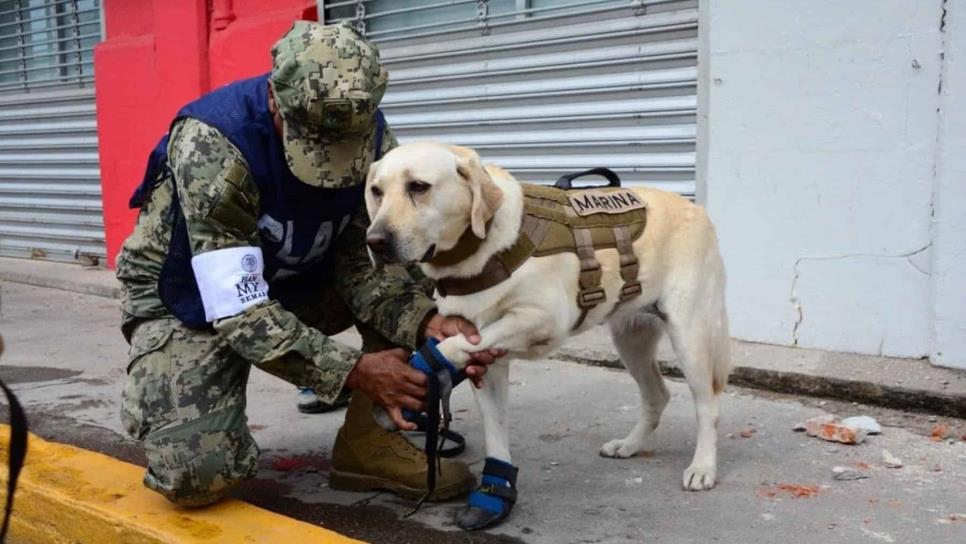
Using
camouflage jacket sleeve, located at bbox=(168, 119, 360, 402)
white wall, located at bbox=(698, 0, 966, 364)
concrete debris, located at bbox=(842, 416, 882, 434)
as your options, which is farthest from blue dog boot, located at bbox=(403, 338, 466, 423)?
white wall, located at bbox=(698, 0, 966, 364)

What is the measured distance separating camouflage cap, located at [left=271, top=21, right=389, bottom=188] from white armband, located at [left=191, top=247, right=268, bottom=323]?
305mm

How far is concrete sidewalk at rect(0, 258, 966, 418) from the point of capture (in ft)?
12.6

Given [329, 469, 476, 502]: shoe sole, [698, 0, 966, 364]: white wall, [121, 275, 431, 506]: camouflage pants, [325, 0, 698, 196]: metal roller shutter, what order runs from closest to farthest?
[121, 275, 431, 506]: camouflage pants
[329, 469, 476, 502]: shoe sole
[698, 0, 966, 364]: white wall
[325, 0, 698, 196]: metal roller shutter

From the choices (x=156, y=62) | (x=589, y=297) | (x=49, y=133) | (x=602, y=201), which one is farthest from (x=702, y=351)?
(x=49, y=133)

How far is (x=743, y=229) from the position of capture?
15.3ft

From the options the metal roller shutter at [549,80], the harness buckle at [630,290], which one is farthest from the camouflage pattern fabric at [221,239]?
the metal roller shutter at [549,80]

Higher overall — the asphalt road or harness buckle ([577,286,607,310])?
harness buckle ([577,286,607,310])

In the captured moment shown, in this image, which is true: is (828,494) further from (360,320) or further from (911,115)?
(911,115)

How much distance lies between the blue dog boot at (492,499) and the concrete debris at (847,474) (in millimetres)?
1140

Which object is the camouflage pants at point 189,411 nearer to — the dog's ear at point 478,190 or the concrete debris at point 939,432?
the dog's ear at point 478,190

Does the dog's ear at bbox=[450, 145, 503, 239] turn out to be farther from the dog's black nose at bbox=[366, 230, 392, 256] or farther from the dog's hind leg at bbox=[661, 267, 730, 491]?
the dog's hind leg at bbox=[661, 267, 730, 491]

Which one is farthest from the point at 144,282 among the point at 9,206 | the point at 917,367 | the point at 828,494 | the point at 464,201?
the point at 9,206

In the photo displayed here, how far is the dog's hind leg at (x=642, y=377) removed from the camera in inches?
135

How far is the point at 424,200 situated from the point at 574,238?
22.2 inches
